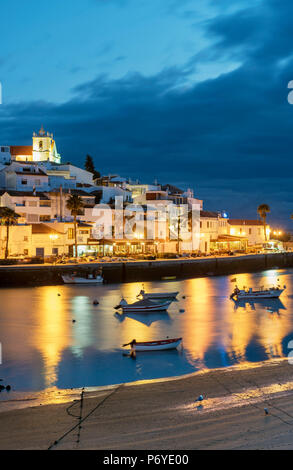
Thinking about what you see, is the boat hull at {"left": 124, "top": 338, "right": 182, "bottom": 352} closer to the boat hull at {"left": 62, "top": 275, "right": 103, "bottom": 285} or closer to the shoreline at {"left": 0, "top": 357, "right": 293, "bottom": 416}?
the shoreline at {"left": 0, "top": 357, "right": 293, "bottom": 416}

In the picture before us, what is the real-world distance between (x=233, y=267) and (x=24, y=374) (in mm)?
52857

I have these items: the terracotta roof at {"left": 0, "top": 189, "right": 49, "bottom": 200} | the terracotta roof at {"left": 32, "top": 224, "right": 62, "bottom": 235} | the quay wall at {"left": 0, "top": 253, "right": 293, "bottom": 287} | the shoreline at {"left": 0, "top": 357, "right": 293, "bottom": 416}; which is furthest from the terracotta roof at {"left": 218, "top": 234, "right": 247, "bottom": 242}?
the shoreline at {"left": 0, "top": 357, "right": 293, "bottom": 416}

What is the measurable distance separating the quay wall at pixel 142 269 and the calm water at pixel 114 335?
4817 mm

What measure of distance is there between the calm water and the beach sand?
8.62 ft

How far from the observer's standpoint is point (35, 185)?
75.1m

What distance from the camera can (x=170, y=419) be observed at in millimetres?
11664

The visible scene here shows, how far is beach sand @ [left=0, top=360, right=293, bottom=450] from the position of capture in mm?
10234

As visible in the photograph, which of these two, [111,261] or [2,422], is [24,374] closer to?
[2,422]

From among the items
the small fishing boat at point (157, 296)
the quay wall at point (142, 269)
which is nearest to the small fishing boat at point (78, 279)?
the quay wall at point (142, 269)

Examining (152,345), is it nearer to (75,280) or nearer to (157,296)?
(157,296)

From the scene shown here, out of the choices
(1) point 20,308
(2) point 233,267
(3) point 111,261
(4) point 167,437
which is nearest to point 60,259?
(3) point 111,261

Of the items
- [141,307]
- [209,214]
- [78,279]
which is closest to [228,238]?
[209,214]

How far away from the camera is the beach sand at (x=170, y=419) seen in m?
10.2

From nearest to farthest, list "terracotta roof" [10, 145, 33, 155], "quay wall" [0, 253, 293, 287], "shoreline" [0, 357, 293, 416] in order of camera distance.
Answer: "shoreline" [0, 357, 293, 416] < "quay wall" [0, 253, 293, 287] < "terracotta roof" [10, 145, 33, 155]
